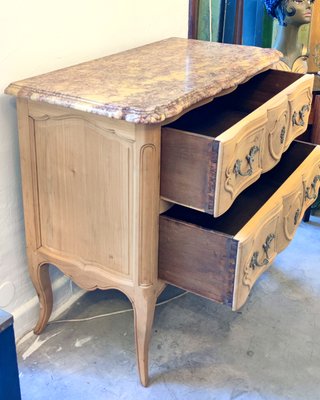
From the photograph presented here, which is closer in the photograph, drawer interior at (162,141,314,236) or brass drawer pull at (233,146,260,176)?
brass drawer pull at (233,146,260,176)

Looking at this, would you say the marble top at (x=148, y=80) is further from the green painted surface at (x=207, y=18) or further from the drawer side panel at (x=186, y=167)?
the green painted surface at (x=207, y=18)

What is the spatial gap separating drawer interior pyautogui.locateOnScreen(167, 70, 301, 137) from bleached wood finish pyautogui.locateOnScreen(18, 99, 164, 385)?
39cm

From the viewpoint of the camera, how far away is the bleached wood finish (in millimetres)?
1188

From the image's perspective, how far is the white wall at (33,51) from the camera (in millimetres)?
1315

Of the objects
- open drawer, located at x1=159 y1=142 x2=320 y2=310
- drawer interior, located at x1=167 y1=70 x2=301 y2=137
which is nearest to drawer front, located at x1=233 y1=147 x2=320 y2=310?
open drawer, located at x1=159 y1=142 x2=320 y2=310

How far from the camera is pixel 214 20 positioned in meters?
2.15

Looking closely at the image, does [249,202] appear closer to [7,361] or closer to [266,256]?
[266,256]

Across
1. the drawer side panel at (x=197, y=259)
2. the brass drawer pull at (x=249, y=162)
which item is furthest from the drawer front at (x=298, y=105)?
the drawer side panel at (x=197, y=259)

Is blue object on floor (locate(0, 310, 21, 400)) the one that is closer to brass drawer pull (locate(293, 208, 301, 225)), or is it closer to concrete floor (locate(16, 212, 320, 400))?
concrete floor (locate(16, 212, 320, 400))

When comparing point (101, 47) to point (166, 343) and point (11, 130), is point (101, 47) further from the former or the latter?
point (166, 343)

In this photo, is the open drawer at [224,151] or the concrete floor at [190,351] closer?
the open drawer at [224,151]

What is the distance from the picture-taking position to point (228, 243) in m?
1.21

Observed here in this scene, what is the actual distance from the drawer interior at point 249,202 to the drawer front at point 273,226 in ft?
0.23

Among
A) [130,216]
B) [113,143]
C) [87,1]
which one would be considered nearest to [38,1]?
[87,1]
